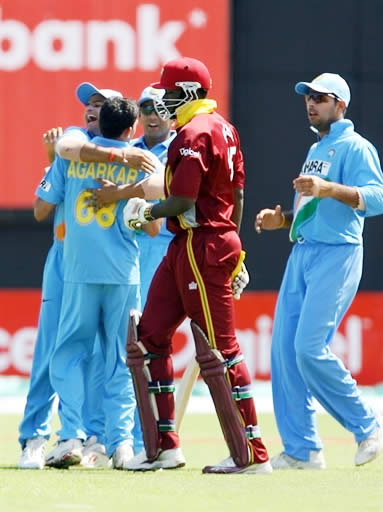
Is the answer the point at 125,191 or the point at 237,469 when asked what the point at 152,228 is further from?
the point at 237,469

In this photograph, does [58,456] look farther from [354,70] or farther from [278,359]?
[354,70]

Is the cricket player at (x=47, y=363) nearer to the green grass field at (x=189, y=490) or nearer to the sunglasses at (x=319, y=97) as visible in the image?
the green grass field at (x=189, y=490)

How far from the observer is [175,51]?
1441 centimetres

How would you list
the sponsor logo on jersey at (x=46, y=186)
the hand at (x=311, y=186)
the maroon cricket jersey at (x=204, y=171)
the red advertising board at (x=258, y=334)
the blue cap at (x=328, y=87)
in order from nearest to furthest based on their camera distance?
1. the maroon cricket jersey at (x=204, y=171)
2. the hand at (x=311, y=186)
3. the sponsor logo on jersey at (x=46, y=186)
4. the blue cap at (x=328, y=87)
5. the red advertising board at (x=258, y=334)

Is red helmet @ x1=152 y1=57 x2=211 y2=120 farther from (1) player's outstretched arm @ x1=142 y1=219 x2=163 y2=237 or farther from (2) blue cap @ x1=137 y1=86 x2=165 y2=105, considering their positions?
(1) player's outstretched arm @ x1=142 y1=219 x2=163 y2=237

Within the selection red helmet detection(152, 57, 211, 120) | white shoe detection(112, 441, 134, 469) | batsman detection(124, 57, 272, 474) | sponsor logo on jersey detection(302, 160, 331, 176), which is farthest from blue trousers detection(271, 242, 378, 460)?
red helmet detection(152, 57, 211, 120)

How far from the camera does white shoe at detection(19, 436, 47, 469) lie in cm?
788

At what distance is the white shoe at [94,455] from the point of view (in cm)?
809

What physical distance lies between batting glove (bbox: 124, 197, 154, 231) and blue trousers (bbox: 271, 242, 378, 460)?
3.49ft

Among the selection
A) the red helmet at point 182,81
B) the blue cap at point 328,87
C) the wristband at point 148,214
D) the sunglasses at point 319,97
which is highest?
the red helmet at point 182,81

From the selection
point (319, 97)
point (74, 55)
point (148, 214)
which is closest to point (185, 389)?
point (148, 214)

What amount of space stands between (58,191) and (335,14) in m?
7.06

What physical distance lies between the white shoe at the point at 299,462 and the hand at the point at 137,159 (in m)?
1.60

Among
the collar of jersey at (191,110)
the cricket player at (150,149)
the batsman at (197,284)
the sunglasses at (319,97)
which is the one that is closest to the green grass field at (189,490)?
the batsman at (197,284)
